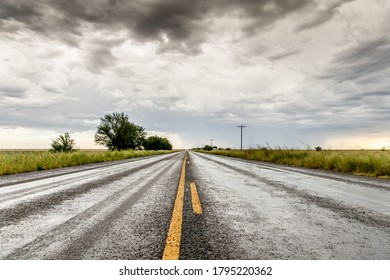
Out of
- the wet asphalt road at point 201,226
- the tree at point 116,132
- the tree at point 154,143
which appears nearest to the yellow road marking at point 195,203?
the wet asphalt road at point 201,226

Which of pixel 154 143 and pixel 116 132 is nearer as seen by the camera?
pixel 116 132

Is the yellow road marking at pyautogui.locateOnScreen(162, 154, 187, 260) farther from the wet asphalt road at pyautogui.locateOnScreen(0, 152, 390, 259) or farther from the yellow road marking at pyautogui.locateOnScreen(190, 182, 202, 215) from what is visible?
the yellow road marking at pyautogui.locateOnScreen(190, 182, 202, 215)

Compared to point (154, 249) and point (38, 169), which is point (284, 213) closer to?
point (154, 249)

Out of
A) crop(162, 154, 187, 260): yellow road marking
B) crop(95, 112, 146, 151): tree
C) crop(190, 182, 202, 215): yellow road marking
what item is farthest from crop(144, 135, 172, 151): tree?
crop(162, 154, 187, 260): yellow road marking

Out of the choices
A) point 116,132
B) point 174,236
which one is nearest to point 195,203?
point 174,236

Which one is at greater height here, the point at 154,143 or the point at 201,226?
the point at 154,143

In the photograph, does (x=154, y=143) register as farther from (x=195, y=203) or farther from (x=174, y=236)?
(x=174, y=236)

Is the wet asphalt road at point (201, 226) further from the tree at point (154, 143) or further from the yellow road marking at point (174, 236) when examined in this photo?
the tree at point (154, 143)

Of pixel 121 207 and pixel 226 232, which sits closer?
pixel 226 232

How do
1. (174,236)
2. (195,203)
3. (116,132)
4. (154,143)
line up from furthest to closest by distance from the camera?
(154,143) < (116,132) < (195,203) < (174,236)
